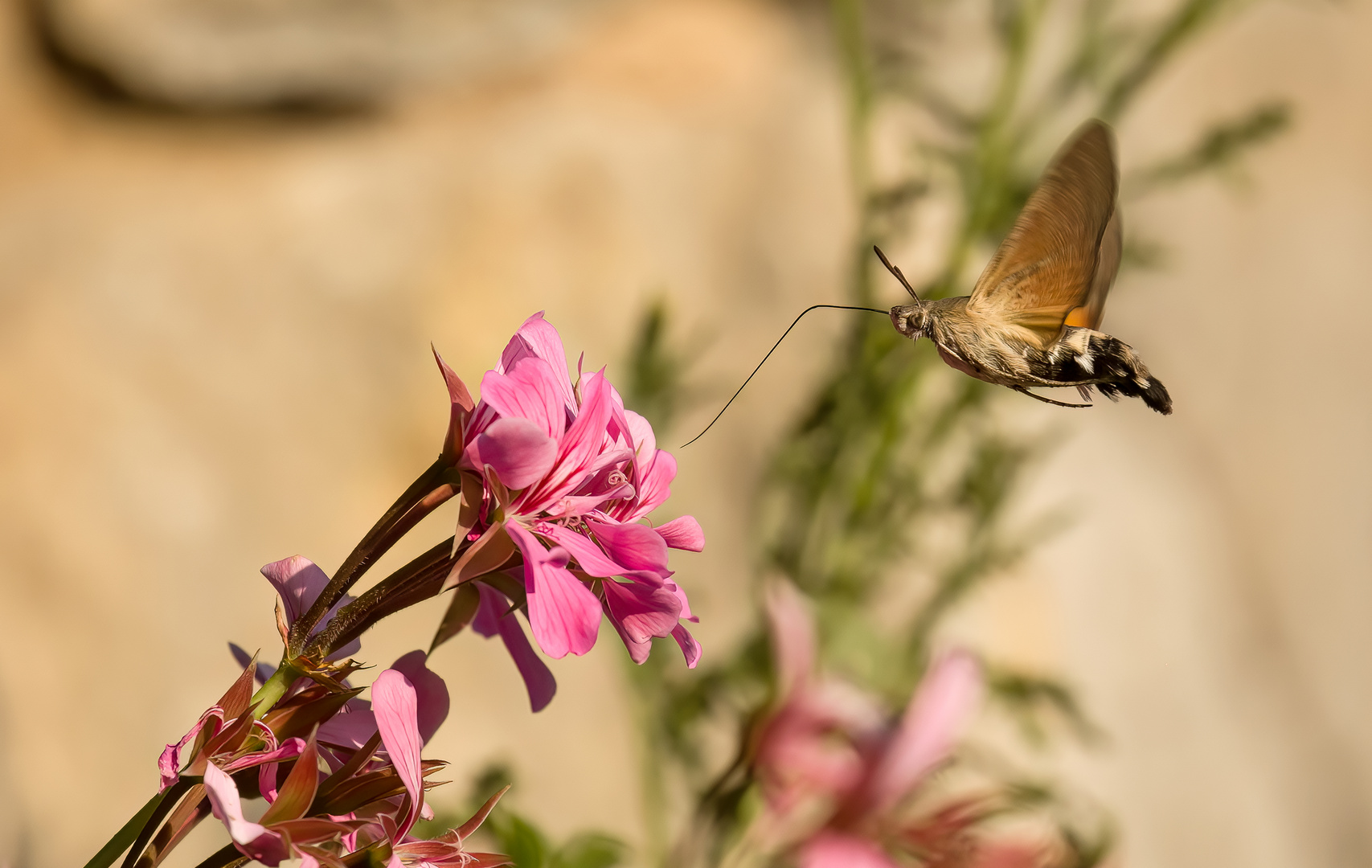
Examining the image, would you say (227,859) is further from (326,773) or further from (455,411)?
(455,411)

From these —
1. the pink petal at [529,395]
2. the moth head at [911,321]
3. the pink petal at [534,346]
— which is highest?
the moth head at [911,321]

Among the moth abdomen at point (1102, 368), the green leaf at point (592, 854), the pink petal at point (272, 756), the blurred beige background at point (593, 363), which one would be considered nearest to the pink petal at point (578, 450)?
the pink petal at point (272, 756)

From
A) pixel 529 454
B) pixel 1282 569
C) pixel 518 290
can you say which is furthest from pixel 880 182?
pixel 529 454

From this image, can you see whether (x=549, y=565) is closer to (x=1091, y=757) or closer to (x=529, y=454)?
(x=529, y=454)

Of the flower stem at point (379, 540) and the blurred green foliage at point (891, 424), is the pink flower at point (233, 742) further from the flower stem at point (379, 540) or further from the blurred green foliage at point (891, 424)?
the blurred green foliage at point (891, 424)

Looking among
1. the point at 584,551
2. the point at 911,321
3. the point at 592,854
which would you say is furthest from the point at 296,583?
the point at 911,321

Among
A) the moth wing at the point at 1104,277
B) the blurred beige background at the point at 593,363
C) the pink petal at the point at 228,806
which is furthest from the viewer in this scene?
the blurred beige background at the point at 593,363

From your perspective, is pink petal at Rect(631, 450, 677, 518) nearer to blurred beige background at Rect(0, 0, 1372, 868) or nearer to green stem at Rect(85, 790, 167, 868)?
green stem at Rect(85, 790, 167, 868)
